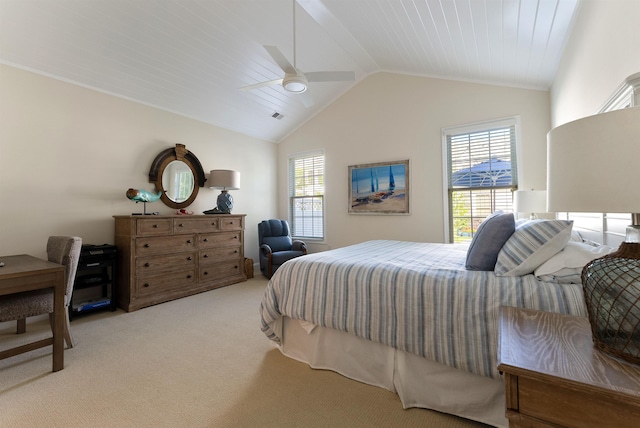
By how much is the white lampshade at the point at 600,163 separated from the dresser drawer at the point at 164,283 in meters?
3.92

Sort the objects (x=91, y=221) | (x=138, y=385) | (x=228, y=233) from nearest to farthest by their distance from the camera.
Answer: (x=138, y=385) < (x=91, y=221) < (x=228, y=233)

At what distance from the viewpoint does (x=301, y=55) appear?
378 cm

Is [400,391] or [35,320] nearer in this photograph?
[400,391]

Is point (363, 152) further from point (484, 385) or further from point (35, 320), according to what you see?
point (35, 320)

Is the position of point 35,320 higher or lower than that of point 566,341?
lower

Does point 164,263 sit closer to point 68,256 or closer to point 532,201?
point 68,256

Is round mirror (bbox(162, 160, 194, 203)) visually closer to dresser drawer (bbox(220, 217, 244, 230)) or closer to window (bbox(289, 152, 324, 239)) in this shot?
dresser drawer (bbox(220, 217, 244, 230))

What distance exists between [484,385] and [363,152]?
3.90 metres

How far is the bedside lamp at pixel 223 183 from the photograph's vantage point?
14.4 ft

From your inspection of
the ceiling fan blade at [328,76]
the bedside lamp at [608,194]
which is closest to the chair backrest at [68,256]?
the ceiling fan blade at [328,76]

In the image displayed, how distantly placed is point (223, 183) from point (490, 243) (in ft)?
12.4

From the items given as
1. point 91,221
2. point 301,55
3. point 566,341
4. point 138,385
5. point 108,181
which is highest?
point 301,55

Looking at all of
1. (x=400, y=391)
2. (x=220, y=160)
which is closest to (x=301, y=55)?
(x=220, y=160)

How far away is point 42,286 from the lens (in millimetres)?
1958
